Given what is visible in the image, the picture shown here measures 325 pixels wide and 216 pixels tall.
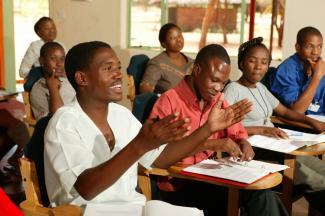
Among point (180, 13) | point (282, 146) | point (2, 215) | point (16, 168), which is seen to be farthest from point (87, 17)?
point (2, 215)

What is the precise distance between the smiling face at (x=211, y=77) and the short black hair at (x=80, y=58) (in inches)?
26.3

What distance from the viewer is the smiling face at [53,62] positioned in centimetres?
368

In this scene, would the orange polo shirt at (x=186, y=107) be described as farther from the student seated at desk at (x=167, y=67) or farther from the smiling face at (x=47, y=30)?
the smiling face at (x=47, y=30)

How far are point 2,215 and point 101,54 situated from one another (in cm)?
77

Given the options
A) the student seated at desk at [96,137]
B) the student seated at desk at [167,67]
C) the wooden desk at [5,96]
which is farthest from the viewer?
the student seated at desk at [167,67]

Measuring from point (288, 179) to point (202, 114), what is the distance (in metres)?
0.69

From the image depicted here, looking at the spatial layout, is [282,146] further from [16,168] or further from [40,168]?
[16,168]

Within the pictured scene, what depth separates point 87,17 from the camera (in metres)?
6.56

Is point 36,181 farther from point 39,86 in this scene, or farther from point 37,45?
point 37,45

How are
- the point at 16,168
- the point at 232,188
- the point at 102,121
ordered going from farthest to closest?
the point at 16,168 → the point at 232,188 → the point at 102,121

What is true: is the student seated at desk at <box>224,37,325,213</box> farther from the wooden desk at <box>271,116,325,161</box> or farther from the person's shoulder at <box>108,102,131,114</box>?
the person's shoulder at <box>108,102,131,114</box>

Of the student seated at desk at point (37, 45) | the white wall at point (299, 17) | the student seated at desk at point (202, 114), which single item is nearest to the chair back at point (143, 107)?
the student seated at desk at point (202, 114)

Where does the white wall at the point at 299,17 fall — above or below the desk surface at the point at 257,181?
above

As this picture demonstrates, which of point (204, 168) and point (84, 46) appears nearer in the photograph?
point (84, 46)
